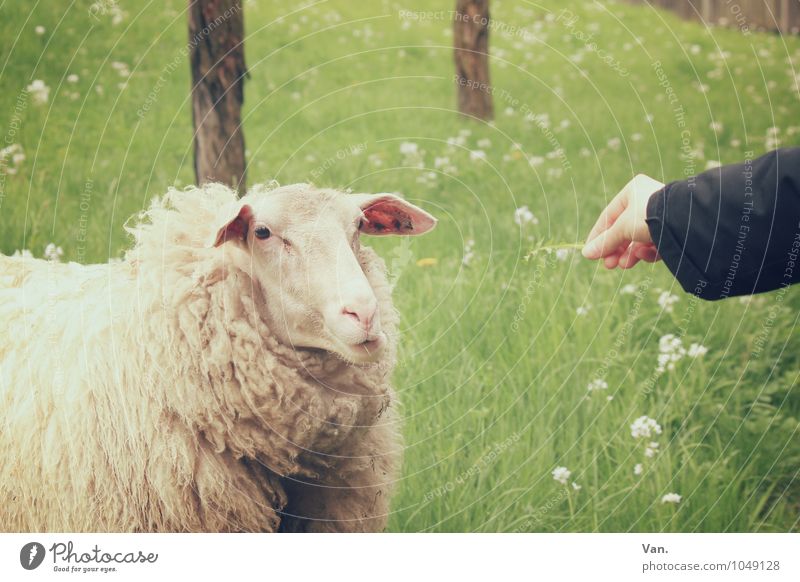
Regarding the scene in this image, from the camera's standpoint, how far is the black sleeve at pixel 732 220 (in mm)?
1561

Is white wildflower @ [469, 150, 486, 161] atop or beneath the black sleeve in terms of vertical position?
atop

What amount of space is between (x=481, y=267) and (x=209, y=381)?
4.52 ft

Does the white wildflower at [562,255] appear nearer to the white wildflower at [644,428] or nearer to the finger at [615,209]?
the white wildflower at [644,428]

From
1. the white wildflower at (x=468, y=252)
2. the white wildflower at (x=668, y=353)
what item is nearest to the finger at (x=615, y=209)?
the white wildflower at (x=668, y=353)

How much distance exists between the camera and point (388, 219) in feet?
6.44

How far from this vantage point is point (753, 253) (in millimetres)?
1616

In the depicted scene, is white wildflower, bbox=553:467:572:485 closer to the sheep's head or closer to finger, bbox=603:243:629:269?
finger, bbox=603:243:629:269

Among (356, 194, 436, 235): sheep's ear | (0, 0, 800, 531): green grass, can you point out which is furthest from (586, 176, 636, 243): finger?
(0, 0, 800, 531): green grass

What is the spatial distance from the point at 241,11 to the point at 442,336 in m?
1.27

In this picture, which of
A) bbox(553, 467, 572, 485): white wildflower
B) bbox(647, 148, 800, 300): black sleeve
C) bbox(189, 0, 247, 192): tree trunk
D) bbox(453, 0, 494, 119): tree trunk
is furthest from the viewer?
bbox(453, 0, 494, 119): tree trunk

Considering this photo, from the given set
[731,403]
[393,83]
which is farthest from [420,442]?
[393,83]

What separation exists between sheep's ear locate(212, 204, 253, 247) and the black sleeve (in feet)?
2.69

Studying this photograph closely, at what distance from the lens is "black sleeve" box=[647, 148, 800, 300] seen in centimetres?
156

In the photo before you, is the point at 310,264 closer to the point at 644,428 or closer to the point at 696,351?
the point at 644,428
